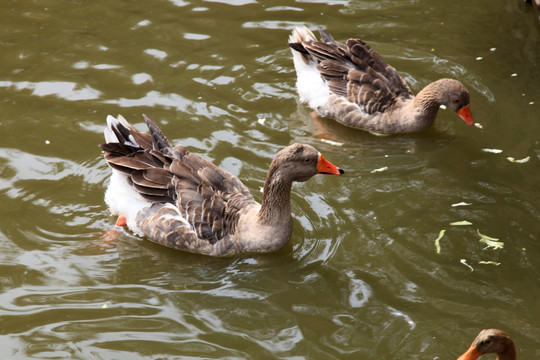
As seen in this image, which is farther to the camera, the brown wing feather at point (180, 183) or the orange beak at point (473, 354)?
the brown wing feather at point (180, 183)

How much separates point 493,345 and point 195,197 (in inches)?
139

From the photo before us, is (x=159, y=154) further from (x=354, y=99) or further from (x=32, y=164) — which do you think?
(x=354, y=99)

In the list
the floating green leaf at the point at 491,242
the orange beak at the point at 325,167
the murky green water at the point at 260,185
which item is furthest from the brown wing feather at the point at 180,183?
the floating green leaf at the point at 491,242

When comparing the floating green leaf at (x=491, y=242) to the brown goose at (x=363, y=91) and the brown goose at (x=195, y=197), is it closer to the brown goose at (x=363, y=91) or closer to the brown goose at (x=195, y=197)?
the brown goose at (x=195, y=197)

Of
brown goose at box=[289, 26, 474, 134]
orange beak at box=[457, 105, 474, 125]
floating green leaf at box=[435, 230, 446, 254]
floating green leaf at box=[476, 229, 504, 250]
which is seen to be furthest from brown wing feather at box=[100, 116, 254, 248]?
orange beak at box=[457, 105, 474, 125]

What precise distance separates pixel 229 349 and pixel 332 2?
8.53 metres

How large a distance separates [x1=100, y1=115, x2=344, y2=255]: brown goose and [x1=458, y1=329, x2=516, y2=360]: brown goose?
8.34 ft

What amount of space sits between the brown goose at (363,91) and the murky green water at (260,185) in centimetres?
26

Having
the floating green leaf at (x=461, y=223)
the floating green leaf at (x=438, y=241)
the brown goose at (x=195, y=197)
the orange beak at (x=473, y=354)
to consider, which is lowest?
the floating green leaf at (x=438, y=241)

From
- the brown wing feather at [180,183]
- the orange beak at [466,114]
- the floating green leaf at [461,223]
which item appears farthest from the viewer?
the orange beak at [466,114]

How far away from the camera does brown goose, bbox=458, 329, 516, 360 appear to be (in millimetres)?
5734

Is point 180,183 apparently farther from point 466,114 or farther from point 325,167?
point 466,114

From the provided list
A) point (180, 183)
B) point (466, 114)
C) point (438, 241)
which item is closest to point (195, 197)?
point (180, 183)

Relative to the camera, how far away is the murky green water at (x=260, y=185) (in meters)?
6.88
